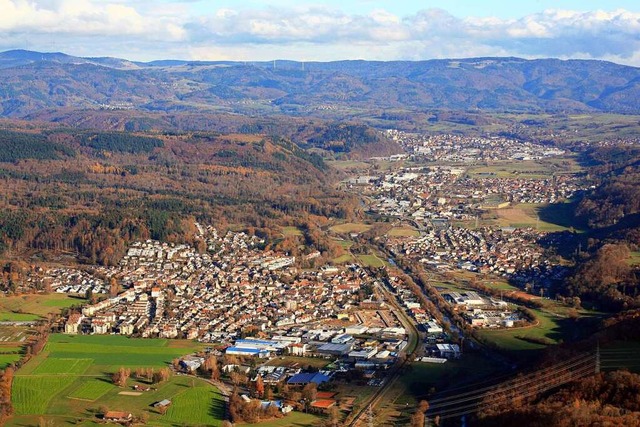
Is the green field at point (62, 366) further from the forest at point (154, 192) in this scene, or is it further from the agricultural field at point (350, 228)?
the agricultural field at point (350, 228)

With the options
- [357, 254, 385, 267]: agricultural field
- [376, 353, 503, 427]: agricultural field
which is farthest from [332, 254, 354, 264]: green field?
[376, 353, 503, 427]: agricultural field

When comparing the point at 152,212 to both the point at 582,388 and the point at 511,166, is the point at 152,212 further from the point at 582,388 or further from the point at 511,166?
the point at 511,166

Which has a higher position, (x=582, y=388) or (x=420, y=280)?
(x=582, y=388)

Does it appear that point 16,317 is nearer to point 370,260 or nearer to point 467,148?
point 370,260

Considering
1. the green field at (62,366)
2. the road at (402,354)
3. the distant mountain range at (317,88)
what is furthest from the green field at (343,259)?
the distant mountain range at (317,88)

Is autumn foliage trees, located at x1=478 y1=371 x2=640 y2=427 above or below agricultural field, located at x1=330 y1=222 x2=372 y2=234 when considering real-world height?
above

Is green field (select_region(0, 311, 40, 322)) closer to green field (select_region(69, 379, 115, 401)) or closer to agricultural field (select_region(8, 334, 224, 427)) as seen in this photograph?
agricultural field (select_region(8, 334, 224, 427))

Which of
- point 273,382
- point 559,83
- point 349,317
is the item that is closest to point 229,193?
point 349,317
